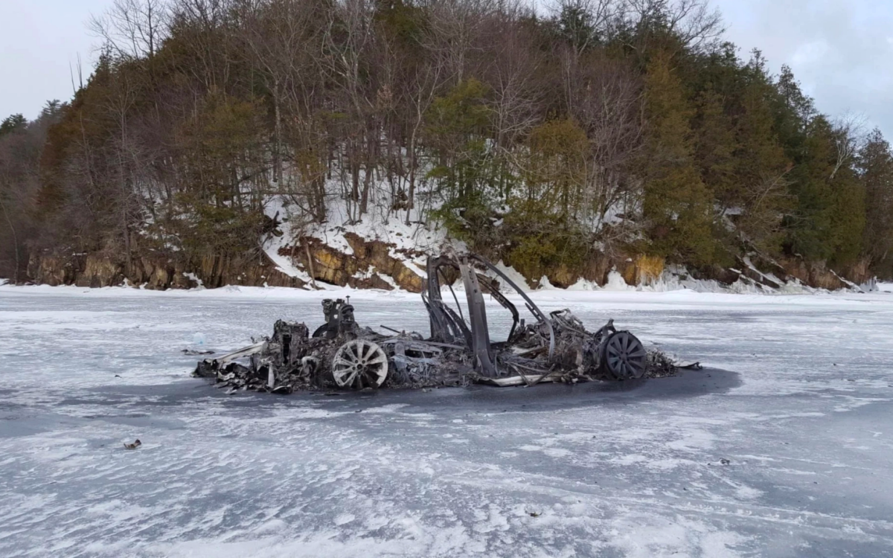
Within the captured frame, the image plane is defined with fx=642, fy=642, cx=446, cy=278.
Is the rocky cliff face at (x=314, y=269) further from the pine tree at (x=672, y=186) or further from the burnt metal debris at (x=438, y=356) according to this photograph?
the burnt metal debris at (x=438, y=356)

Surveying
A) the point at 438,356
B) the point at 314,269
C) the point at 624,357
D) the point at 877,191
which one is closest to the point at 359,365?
the point at 438,356

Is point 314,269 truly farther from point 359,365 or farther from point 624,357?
point 624,357

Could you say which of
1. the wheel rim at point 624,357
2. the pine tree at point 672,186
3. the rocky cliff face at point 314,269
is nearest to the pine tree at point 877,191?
the pine tree at point 672,186

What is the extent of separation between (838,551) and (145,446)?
533 centimetres

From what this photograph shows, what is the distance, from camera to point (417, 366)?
9.04 m

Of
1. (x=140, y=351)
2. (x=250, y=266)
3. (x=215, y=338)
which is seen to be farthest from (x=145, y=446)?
(x=250, y=266)

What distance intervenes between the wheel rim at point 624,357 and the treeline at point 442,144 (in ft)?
84.8

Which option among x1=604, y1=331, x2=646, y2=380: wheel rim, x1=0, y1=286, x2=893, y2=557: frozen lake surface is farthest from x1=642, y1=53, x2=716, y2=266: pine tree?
x1=604, y1=331, x2=646, y2=380: wheel rim

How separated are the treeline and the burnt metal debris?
85.0ft

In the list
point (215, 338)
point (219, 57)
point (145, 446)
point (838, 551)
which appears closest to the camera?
point (838, 551)

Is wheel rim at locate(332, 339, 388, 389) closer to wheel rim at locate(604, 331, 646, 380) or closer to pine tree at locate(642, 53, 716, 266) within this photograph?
wheel rim at locate(604, 331, 646, 380)

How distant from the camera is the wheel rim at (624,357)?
9.68 m

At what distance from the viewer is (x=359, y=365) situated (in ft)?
28.5

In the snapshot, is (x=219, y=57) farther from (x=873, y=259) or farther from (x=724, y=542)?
(x=873, y=259)
